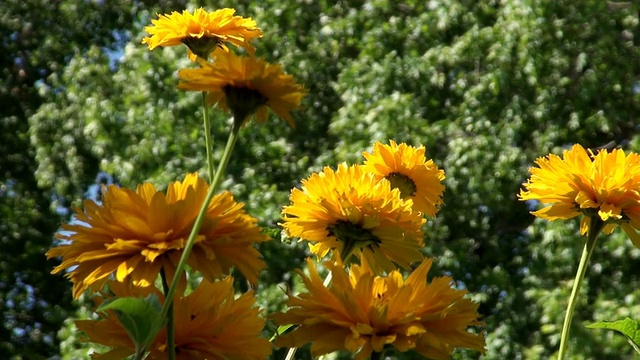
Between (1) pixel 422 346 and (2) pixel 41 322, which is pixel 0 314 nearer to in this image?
(2) pixel 41 322

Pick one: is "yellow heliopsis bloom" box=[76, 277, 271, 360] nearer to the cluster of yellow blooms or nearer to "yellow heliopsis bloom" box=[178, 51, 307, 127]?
the cluster of yellow blooms

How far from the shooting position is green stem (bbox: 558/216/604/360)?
36.0 inches

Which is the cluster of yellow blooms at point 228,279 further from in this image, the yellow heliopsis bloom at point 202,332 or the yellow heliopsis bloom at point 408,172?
the yellow heliopsis bloom at point 408,172

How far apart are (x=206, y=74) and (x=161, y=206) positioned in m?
0.10

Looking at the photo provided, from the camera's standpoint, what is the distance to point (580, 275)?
0.96 meters

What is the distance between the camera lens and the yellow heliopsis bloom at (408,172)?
121 cm

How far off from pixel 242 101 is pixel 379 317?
0.17 metres

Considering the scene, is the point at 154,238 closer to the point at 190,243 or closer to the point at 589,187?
the point at 190,243

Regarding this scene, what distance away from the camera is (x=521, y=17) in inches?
221

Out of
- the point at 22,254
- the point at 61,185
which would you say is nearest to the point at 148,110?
the point at 61,185

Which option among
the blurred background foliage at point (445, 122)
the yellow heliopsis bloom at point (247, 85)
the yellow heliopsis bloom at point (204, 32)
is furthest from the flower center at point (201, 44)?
the blurred background foliage at point (445, 122)

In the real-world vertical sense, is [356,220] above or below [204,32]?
below

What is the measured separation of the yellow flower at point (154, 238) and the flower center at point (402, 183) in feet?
1.48

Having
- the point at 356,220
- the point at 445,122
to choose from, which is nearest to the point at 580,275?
the point at 356,220
